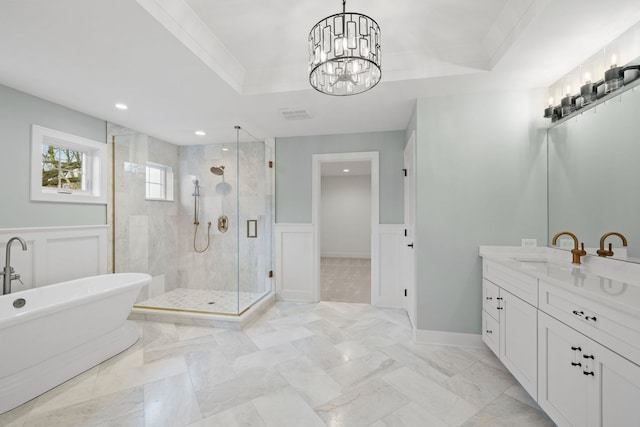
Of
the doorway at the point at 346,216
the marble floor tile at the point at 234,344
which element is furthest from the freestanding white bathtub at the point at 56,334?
the doorway at the point at 346,216

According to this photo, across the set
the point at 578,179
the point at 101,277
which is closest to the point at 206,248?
the point at 101,277

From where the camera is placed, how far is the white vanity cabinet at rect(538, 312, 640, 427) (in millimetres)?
1108

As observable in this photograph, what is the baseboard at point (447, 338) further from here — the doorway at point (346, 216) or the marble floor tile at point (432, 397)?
the doorway at point (346, 216)

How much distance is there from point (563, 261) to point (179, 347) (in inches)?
A: 136

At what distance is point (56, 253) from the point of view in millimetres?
2828

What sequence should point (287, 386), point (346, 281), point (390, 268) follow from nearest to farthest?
point (287, 386) < point (390, 268) < point (346, 281)

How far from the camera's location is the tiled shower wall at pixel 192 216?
3.55 m

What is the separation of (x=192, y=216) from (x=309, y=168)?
1810 millimetres

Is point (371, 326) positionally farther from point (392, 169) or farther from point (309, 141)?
point (309, 141)

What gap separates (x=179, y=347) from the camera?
2.63m

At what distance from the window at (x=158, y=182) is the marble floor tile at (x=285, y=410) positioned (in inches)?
122

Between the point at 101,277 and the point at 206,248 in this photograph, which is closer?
the point at 101,277

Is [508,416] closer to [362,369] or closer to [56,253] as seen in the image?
[362,369]

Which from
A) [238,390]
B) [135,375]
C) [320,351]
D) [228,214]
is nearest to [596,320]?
[320,351]
